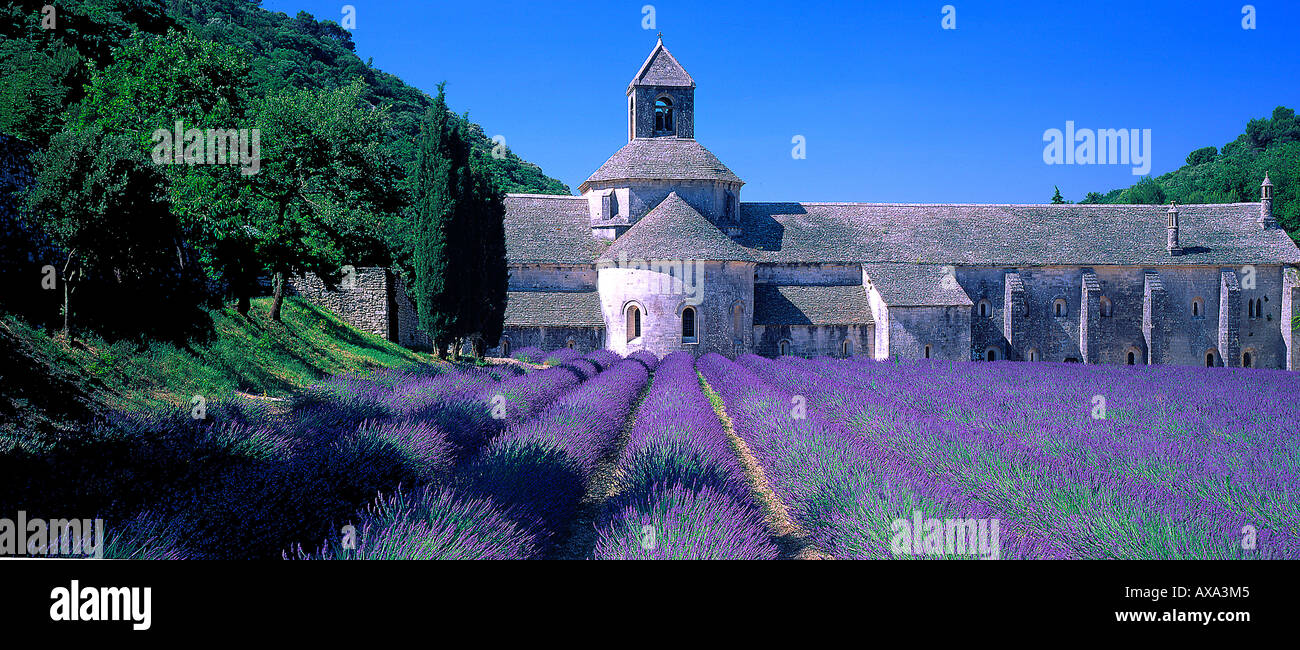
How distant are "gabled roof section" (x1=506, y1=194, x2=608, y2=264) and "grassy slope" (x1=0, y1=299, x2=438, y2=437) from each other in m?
13.6

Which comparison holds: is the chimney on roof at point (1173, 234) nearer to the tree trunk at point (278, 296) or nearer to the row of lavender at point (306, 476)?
the row of lavender at point (306, 476)

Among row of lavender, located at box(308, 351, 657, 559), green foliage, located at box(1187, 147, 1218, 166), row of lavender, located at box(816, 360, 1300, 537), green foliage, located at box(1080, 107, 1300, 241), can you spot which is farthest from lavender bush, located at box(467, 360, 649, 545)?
Result: green foliage, located at box(1187, 147, 1218, 166)

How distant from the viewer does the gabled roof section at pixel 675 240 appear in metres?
29.4

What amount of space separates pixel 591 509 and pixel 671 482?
4.51 ft

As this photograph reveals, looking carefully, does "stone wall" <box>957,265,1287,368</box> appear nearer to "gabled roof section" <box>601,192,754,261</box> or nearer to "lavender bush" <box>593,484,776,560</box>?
"gabled roof section" <box>601,192,754,261</box>

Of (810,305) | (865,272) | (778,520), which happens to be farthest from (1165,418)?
(865,272)

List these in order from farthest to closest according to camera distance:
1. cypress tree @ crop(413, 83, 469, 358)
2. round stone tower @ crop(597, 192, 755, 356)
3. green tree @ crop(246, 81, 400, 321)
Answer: round stone tower @ crop(597, 192, 755, 356), cypress tree @ crop(413, 83, 469, 358), green tree @ crop(246, 81, 400, 321)

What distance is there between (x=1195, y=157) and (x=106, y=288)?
11663cm

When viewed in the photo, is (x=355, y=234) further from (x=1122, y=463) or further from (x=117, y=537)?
(x=1122, y=463)

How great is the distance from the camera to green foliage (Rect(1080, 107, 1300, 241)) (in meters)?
54.3

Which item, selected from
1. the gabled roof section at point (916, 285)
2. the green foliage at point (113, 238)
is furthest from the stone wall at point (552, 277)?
the green foliage at point (113, 238)

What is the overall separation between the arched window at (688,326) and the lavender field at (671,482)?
1825 cm

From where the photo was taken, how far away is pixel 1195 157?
9000cm
